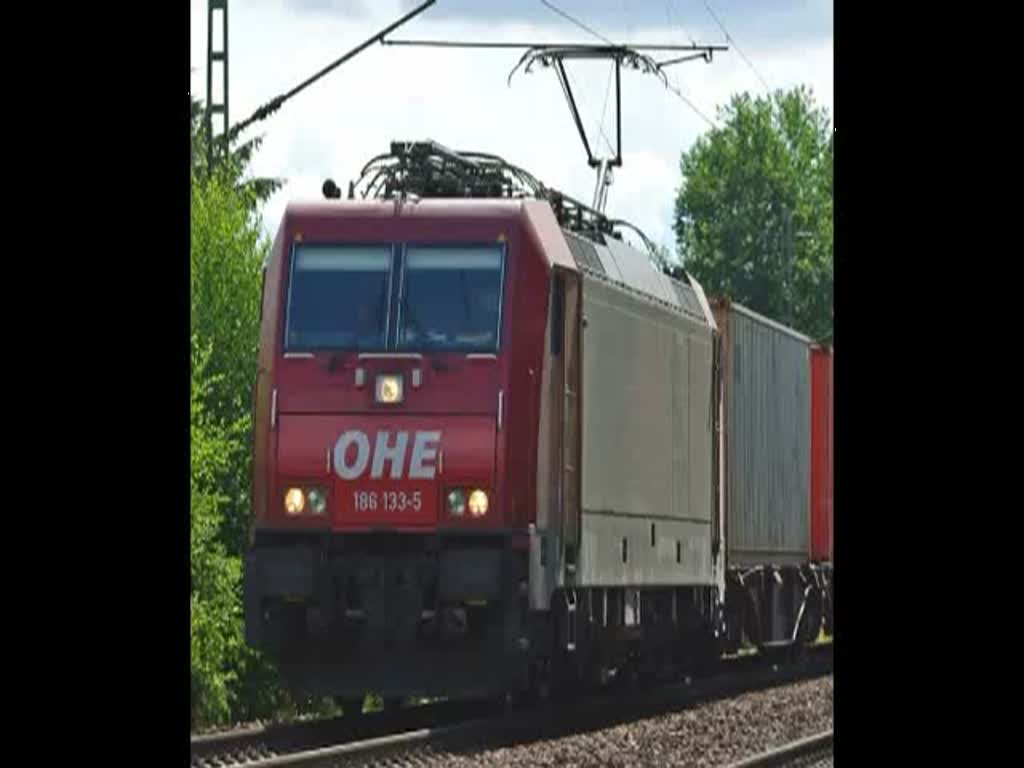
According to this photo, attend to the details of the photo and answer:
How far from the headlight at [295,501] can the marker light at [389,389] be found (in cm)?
85

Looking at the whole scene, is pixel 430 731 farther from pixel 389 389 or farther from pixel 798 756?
pixel 389 389

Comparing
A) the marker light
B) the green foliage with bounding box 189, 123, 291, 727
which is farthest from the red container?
the marker light

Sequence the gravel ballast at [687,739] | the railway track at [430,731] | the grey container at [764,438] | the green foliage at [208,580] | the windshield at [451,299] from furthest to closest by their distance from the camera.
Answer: the grey container at [764,438] → the green foliage at [208,580] → the windshield at [451,299] → the gravel ballast at [687,739] → the railway track at [430,731]

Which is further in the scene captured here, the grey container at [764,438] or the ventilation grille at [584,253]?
the grey container at [764,438]

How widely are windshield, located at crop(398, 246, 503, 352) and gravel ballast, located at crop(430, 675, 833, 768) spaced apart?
9.03 feet

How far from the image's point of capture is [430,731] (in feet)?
50.5

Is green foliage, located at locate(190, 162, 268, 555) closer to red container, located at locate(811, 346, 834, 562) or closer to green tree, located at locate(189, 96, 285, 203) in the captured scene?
green tree, located at locate(189, 96, 285, 203)

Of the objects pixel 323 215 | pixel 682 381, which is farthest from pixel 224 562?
pixel 323 215

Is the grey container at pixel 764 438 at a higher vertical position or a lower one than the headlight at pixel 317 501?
higher

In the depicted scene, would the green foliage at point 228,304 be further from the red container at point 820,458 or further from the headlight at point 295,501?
the headlight at point 295,501

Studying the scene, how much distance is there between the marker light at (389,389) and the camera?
16.6 m

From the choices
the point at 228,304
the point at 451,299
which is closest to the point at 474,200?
the point at 451,299

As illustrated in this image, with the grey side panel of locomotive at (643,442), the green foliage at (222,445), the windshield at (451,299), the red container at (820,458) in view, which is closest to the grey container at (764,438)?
the red container at (820,458)
